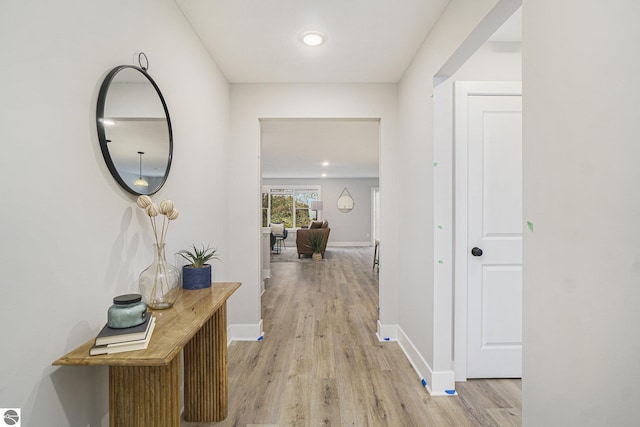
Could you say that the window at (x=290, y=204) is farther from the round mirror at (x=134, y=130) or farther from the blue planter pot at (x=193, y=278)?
the round mirror at (x=134, y=130)

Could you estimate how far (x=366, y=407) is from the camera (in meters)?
1.88

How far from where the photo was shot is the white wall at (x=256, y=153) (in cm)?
289

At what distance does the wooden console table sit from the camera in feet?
3.12

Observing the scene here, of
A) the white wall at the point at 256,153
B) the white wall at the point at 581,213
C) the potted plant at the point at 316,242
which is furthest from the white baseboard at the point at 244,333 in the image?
the potted plant at the point at 316,242

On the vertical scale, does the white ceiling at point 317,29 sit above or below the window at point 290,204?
above

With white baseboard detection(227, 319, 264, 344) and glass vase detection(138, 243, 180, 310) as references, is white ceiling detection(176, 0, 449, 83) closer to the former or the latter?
glass vase detection(138, 243, 180, 310)

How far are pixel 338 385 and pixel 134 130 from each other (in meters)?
2.00

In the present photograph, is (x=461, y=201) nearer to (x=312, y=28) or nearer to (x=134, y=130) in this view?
(x=312, y=28)

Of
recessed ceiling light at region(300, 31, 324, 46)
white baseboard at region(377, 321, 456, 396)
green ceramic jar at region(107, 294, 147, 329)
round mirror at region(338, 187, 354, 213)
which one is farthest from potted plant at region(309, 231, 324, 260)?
green ceramic jar at region(107, 294, 147, 329)

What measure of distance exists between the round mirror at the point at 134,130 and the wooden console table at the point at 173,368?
0.61 meters

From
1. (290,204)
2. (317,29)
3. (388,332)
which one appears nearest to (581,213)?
(317,29)

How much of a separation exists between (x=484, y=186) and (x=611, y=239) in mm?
1440

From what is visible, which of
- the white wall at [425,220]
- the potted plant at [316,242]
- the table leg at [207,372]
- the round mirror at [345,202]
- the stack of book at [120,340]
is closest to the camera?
the stack of book at [120,340]

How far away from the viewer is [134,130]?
1.32 meters
